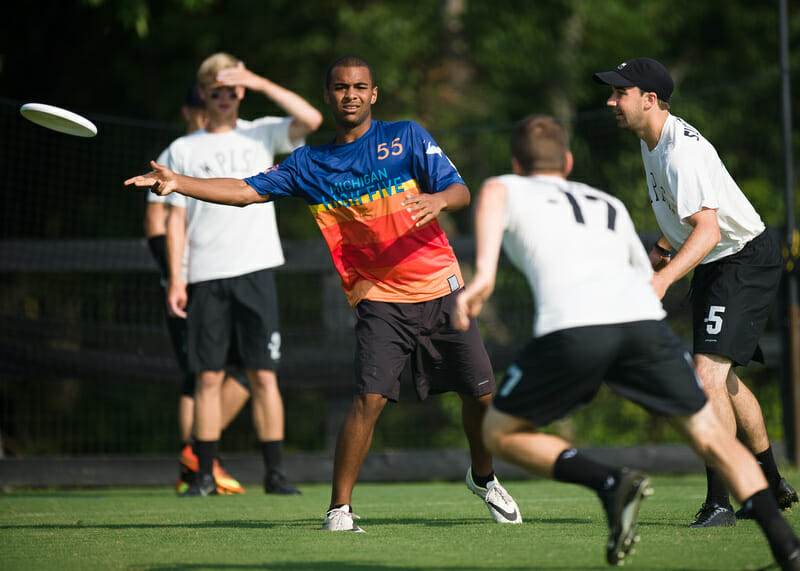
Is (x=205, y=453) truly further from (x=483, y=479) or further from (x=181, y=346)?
(x=483, y=479)

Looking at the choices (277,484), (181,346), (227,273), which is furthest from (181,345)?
(277,484)

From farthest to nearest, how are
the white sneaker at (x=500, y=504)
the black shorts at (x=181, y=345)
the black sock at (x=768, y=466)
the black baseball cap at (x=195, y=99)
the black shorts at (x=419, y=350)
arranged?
the black baseball cap at (x=195, y=99) → the black shorts at (x=181, y=345) → the black sock at (x=768, y=466) → the white sneaker at (x=500, y=504) → the black shorts at (x=419, y=350)

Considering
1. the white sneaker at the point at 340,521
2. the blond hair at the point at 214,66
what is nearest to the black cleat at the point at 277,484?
the white sneaker at the point at 340,521

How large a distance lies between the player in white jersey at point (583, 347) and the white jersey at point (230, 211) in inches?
143

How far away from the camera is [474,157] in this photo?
47.9 ft

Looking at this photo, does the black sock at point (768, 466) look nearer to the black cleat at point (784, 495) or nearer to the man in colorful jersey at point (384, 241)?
the black cleat at point (784, 495)

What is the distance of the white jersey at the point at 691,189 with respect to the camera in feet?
15.0

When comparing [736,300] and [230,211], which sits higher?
[230,211]

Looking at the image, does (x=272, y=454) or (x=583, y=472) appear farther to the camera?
(x=272, y=454)

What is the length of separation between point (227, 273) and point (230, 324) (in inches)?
14.9

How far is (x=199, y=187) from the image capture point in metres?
4.77

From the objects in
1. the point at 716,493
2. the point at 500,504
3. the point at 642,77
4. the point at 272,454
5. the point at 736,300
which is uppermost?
the point at 642,77

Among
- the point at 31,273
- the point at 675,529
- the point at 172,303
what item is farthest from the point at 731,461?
the point at 31,273

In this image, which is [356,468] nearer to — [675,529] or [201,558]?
[201,558]
